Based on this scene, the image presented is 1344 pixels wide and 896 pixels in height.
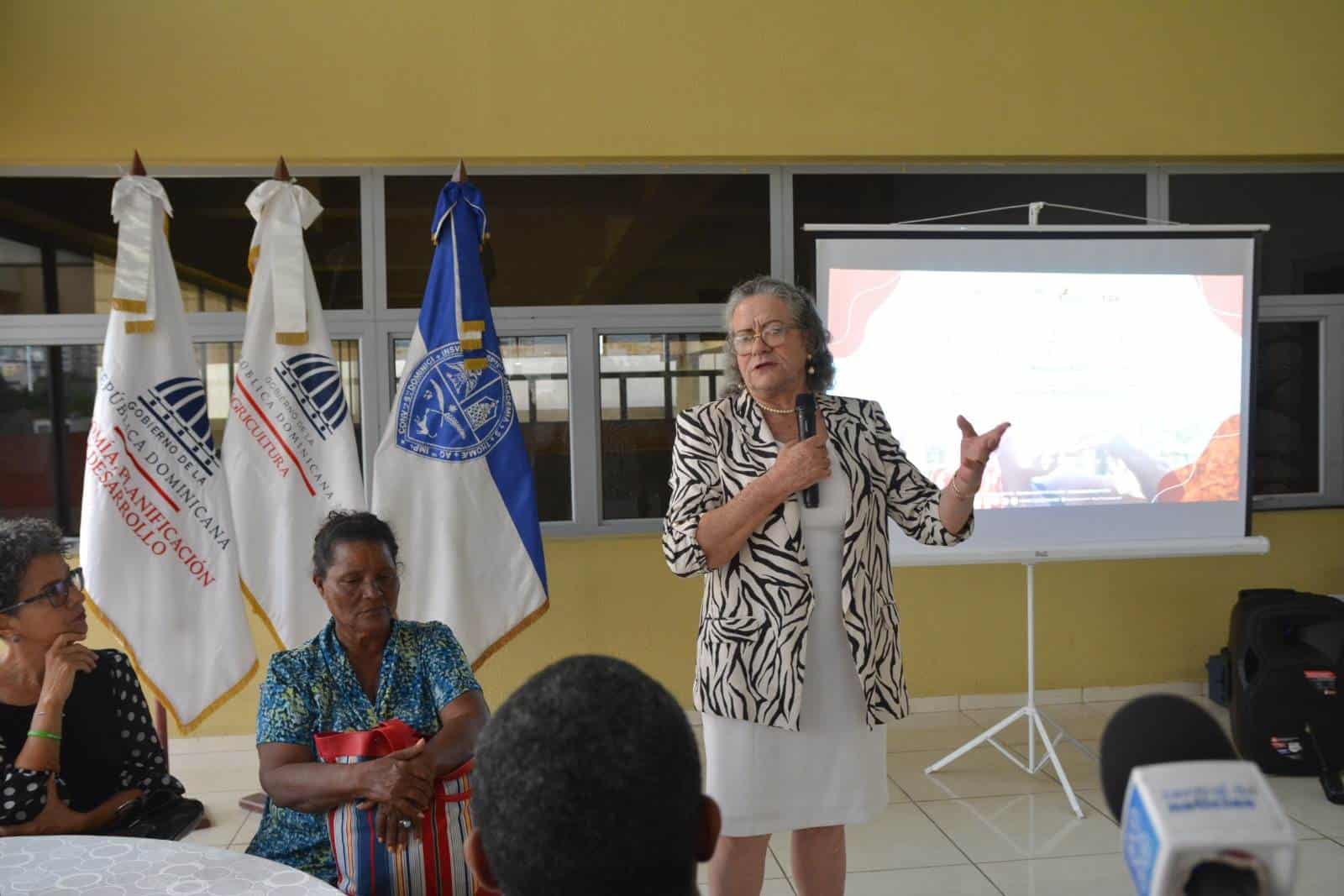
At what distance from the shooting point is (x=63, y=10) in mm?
3963

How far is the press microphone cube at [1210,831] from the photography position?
533 mm

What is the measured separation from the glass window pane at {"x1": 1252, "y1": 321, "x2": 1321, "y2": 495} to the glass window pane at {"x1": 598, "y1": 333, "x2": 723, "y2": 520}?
7.86 ft

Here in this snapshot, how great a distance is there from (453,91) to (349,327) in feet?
3.25

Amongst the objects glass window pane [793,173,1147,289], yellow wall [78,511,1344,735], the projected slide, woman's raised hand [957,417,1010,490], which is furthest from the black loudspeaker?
woman's raised hand [957,417,1010,490]

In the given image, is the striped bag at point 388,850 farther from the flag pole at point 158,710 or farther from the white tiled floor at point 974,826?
the flag pole at point 158,710

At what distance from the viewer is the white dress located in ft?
6.91

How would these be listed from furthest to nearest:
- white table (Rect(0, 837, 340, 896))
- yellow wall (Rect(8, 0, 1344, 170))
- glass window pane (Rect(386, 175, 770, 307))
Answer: glass window pane (Rect(386, 175, 770, 307))
yellow wall (Rect(8, 0, 1344, 170))
white table (Rect(0, 837, 340, 896))

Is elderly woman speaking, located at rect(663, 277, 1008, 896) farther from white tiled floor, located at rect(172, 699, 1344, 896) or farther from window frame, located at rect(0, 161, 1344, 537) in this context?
Answer: window frame, located at rect(0, 161, 1344, 537)

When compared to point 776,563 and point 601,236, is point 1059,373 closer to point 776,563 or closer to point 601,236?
point 601,236

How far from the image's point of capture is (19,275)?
163 inches

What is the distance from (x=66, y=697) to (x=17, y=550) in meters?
0.29

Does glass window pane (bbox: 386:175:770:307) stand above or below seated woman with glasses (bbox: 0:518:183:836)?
above

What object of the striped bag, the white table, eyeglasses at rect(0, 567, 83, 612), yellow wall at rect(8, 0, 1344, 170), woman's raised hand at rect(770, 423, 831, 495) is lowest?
the striped bag

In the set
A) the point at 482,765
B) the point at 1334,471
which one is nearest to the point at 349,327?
the point at 482,765
